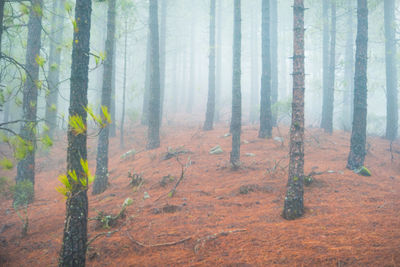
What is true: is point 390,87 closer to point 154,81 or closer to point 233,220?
point 154,81

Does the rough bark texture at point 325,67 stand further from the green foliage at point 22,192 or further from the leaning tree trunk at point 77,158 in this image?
the green foliage at point 22,192

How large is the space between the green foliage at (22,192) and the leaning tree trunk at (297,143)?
7.30m

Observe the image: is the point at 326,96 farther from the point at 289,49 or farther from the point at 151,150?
the point at 289,49

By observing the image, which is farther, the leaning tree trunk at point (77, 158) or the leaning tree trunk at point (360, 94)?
the leaning tree trunk at point (360, 94)

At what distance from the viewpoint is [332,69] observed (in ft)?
44.8

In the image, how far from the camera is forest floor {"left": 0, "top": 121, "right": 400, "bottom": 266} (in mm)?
3154

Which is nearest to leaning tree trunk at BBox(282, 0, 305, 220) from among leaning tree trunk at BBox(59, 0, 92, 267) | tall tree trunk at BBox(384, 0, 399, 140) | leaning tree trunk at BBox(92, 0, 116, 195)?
leaning tree trunk at BBox(59, 0, 92, 267)

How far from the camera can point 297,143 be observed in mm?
4395

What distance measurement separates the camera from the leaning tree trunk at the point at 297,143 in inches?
171

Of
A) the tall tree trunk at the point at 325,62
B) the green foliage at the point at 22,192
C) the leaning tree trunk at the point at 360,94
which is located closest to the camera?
the green foliage at the point at 22,192

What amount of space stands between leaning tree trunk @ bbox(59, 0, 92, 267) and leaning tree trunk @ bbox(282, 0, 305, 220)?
354cm

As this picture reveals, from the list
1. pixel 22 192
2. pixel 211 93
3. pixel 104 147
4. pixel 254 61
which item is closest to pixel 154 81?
pixel 211 93

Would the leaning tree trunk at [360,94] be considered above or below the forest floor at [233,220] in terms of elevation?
above

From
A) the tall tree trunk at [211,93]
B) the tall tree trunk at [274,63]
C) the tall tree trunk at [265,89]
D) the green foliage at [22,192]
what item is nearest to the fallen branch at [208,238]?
the green foliage at [22,192]
